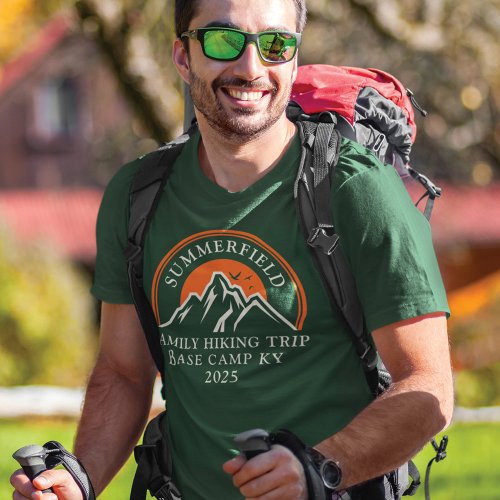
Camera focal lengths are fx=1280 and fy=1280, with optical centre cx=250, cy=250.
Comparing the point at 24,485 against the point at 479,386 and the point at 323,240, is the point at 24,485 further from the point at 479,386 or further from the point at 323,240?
the point at 479,386

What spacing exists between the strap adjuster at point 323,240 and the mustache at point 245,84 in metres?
0.38

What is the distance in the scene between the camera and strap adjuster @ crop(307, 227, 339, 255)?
2.91 metres

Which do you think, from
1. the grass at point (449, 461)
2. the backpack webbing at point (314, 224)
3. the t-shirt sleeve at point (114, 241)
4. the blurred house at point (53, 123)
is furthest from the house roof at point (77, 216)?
the backpack webbing at point (314, 224)

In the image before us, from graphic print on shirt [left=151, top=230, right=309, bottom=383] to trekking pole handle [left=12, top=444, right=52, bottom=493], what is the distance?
0.44m

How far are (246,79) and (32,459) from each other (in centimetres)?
102

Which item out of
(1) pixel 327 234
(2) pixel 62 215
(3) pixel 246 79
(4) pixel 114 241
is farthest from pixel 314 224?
(2) pixel 62 215

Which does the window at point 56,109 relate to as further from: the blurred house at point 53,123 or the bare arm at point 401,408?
the bare arm at point 401,408

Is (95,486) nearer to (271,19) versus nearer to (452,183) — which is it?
(271,19)

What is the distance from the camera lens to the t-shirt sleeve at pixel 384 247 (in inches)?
111

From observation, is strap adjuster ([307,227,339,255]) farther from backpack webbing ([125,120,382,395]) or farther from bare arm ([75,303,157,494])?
bare arm ([75,303,157,494])

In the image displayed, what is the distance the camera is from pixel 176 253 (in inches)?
124

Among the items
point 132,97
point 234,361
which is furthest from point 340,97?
point 132,97

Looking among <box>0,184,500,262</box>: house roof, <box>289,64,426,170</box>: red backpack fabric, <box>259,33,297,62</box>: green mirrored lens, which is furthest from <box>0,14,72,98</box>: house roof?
<box>259,33,297,62</box>: green mirrored lens

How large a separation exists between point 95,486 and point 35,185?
105 feet
